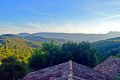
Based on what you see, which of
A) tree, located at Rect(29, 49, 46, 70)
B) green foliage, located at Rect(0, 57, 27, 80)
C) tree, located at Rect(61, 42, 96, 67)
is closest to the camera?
green foliage, located at Rect(0, 57, 27, 80)

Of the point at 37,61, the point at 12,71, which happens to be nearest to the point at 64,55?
the point at 37,61

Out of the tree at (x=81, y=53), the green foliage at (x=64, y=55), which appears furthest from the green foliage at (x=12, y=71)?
the tree at (x=81, y=53)

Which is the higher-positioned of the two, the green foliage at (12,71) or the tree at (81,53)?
the tree at (81,53)

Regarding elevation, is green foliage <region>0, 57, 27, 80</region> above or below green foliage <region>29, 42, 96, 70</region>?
below

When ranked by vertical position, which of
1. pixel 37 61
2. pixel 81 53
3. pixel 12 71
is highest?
pixel 81 53

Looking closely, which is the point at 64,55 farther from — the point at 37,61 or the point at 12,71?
the point at 12,71

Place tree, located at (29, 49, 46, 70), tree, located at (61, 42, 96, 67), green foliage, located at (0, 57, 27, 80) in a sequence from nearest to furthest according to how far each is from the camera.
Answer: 1. green foliage, located at (0, 57, 27, 80)
2. tree, located at (61, 42, 96, 67)
3. tree, located at (29, 49, 46, 70)

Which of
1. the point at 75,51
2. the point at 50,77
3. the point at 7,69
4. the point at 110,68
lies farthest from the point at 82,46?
the point at 50,77

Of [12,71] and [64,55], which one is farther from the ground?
[64,55]

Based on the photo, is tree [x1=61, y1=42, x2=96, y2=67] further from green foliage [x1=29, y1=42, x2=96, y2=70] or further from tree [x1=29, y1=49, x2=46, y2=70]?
tree [x1=29, y1=49, x2=46, y2=70]

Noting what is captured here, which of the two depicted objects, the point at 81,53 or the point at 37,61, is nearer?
the point at 81,53

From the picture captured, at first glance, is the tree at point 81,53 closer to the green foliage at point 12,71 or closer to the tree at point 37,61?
the tree at point 37,61

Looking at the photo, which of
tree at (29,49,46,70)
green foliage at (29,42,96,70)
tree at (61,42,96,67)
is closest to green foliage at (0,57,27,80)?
green foliage at (29,42,96,70)
